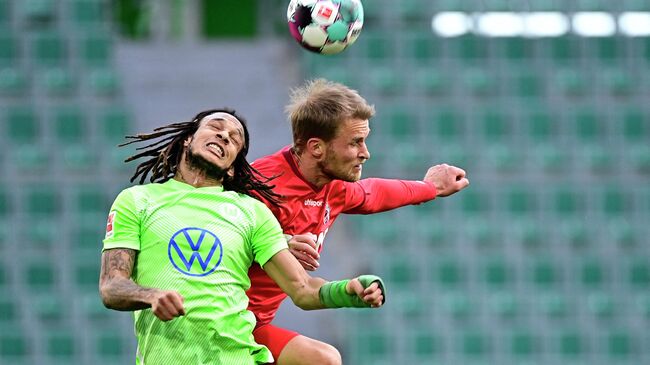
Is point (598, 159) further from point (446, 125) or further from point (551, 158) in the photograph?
point (446, 125)

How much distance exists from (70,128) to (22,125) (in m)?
0.64

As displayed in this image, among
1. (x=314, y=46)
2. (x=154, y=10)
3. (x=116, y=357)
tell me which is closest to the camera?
(x=314, y=46)

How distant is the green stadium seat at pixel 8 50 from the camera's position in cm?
1630

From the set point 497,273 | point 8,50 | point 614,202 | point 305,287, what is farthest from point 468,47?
point 305,287

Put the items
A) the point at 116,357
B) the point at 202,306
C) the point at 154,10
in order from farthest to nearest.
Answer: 1. the point at 154,10
2. the point at 116,357
3. the point at 202,306

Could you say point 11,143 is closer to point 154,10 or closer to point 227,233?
point 154,10

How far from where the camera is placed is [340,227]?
16.1 metres

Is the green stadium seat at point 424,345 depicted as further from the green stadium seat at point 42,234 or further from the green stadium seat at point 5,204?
the green stadium seat at point 5,204

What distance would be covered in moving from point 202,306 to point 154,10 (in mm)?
14208

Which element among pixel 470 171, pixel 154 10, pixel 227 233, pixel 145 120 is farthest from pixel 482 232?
pixel 227 233

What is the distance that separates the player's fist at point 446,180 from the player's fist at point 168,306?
6.45 feet

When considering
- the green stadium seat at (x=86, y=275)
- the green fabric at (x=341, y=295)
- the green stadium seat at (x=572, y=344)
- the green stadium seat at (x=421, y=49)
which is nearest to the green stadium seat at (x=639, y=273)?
the green stadium seat at (x=572, y=344)

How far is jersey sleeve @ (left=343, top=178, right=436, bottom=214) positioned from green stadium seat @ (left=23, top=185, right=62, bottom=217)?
10504 millimetres

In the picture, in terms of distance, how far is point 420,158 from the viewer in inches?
634
